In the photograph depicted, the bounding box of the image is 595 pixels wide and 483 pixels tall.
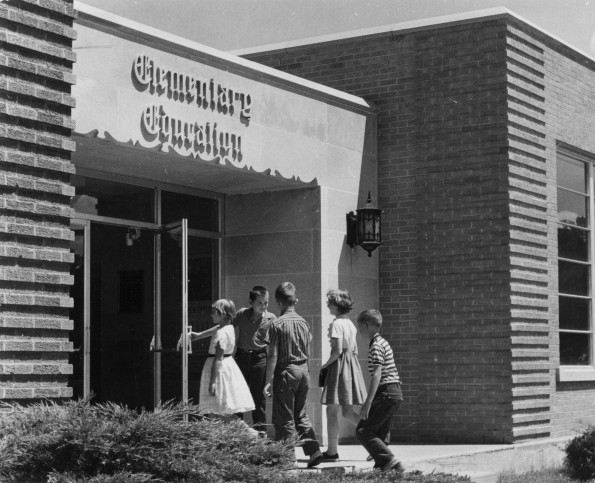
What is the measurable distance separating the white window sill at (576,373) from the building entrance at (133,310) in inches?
200

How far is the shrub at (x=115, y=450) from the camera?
665 cm

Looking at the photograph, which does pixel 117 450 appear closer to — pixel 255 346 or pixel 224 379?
pixel 224 379

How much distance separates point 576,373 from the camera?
15.8 meters

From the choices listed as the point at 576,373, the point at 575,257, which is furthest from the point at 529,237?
the point at 576,373

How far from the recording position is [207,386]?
11.0 m

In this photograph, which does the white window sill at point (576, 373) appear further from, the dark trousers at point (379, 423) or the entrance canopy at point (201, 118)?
the dark trousers at point (379, 423)

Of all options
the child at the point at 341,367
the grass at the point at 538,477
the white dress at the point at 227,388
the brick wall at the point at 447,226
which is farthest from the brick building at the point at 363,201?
the child at the point at 341,367

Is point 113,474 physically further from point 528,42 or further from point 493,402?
point 528,42

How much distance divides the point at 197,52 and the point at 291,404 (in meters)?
3.92

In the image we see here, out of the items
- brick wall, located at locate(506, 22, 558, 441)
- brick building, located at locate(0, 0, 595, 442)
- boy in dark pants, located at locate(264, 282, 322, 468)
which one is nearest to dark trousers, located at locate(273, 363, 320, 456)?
boy in dark pants, located at locate(264, 282, 322, 468)

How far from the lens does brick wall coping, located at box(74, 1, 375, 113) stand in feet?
35.1

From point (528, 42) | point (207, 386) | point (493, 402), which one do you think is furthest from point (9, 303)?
point (528, 42)

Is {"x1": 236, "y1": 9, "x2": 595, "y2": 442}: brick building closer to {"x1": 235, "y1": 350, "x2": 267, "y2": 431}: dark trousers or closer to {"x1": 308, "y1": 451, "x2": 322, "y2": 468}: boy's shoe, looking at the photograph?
{"x1": 235, "y1": 350, "x2": 267, "y2": 431}: dark trousers

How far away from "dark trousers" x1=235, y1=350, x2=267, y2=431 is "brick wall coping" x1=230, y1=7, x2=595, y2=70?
5.39 meters
